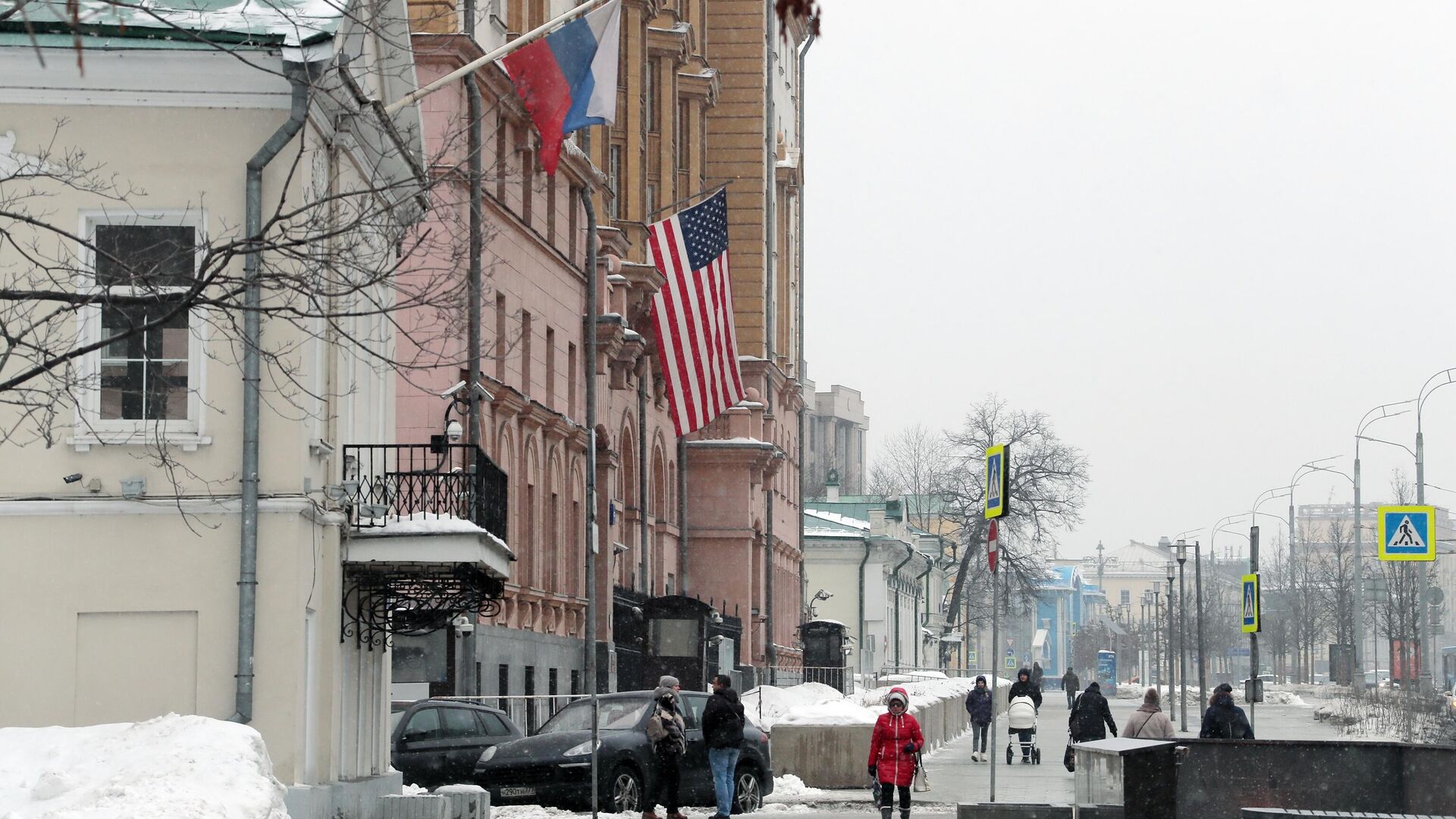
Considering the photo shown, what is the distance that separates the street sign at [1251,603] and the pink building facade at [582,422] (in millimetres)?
11109

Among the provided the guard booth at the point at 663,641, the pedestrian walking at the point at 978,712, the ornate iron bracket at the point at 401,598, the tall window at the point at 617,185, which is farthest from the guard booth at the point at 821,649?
the ornate iron bracket at the point at 401,598

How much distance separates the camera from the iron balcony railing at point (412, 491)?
1928 cm

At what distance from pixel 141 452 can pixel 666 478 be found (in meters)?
38.7

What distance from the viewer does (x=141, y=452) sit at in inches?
683

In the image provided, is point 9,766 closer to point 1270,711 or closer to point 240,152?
point 240,152

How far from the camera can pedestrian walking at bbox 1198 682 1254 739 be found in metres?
25.4

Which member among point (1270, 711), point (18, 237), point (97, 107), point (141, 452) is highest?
point (97, 107)

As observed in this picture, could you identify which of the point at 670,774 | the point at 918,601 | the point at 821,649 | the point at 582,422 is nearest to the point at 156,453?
the point at 670,774

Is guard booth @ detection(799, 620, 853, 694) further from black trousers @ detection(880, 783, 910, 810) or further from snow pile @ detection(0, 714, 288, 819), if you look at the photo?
snow pile @ detection(0, 714, 288, 819)

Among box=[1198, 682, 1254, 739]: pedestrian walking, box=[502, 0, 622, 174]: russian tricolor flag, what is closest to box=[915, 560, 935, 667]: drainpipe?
box=[502, 0, 622, 174]: russian tricolor flag

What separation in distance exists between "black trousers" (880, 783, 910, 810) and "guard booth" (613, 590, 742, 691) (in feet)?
74.4

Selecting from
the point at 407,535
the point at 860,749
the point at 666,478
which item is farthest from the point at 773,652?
the point at 407,535

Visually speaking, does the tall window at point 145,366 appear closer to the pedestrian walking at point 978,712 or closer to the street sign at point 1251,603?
the pedestrian walking at point 978,712

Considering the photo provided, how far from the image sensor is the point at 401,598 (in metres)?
20.7
